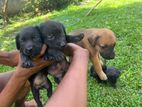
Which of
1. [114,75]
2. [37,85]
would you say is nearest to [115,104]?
[114,75]

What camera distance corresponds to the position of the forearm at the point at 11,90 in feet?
11.4

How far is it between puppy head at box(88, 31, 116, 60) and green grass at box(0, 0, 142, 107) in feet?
1.88

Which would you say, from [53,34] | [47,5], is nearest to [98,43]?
[53,34]

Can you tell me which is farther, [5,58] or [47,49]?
[5,58]

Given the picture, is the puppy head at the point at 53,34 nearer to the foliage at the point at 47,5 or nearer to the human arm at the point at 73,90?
the human arm at the point at 73,90

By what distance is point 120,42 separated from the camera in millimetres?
7312

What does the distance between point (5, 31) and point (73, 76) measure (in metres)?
9.44

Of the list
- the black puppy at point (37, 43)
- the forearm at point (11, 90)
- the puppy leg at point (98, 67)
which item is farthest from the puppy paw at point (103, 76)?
the black puppy at point (37, 43)

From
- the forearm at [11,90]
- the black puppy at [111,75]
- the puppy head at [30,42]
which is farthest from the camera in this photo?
the black puppy at [111,75]

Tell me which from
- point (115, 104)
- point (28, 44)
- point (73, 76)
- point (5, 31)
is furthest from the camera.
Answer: point (5, 31)

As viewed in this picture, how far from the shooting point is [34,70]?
3.29m

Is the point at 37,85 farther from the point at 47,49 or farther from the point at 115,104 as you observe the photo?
the point at 115,104

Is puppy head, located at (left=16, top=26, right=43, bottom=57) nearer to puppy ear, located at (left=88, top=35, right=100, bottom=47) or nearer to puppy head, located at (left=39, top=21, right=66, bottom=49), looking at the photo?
puppy head, located at (left=39, top=21, right=66, bottom=49)

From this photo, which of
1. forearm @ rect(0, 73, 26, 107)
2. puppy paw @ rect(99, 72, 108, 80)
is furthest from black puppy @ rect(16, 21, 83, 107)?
puppy paw @ rect(99, 72, 108, 80)
